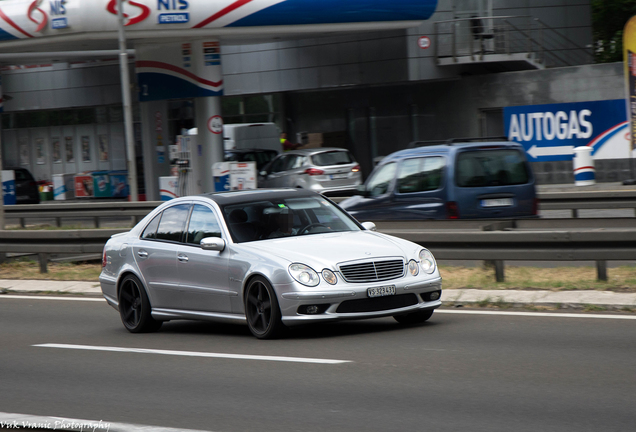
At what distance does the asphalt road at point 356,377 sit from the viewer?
18.8ft

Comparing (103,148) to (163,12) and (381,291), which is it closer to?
(163,12)

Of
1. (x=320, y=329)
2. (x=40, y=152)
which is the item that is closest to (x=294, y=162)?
(x=320, y=329)

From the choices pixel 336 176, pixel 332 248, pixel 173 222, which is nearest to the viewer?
pixel 332 248

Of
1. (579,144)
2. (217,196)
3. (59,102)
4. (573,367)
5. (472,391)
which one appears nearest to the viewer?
(472,391)

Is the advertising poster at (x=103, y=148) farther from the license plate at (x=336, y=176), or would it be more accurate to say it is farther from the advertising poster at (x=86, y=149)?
the license plate at (x=336, y=176)

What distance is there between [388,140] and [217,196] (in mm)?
26846

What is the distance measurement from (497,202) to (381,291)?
582 cm

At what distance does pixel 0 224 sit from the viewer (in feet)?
63.7

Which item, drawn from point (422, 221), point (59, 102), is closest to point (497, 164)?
point (422, 221)

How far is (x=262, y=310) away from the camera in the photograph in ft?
29.0

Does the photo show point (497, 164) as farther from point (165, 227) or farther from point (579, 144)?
point (579, 144)

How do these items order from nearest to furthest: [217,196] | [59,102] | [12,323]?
[217,196]
[12,323]
[59,102]

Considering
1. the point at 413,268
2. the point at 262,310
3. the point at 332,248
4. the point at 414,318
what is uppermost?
the point at 332,248

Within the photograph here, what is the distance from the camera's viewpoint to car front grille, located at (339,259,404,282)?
8578 millimetres
